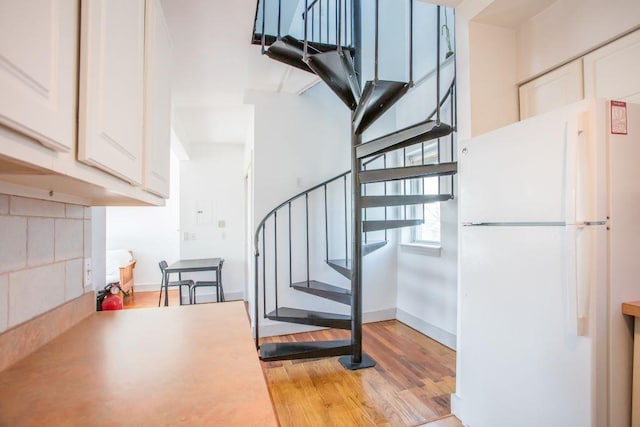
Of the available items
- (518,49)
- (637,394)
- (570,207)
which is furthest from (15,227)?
(518,49)

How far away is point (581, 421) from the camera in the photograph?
112 cm

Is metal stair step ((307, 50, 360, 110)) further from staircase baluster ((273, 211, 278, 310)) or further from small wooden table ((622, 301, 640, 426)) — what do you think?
small wooden table ((622, 301, 640, 426))

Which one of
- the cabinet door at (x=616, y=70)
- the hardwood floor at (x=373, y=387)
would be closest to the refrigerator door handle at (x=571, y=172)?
the cabinet door at (x=616, y=70)

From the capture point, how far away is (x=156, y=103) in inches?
42.4

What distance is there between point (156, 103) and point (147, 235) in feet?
16.9

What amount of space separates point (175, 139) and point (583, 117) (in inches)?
151

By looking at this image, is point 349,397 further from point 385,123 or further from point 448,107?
point 385,123

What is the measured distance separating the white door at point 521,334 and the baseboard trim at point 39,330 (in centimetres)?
179

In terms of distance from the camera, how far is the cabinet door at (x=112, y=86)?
56 centimetres

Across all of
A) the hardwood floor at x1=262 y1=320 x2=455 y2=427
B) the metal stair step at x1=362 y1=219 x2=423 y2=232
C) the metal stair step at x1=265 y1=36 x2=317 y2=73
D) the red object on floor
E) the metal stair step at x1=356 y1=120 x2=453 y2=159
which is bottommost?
the hardwood floor at x1=262 y1=320 x2=455 y2=427

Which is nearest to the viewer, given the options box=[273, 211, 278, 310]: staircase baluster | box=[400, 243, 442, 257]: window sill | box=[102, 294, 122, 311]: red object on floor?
box=[102, 294, 122, 311]: red object on floor

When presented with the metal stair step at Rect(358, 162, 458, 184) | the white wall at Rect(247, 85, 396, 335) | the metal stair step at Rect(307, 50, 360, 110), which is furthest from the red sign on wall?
the white wall at Rect(247, 85, 396, 335)

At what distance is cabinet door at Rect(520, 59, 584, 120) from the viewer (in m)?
1.55

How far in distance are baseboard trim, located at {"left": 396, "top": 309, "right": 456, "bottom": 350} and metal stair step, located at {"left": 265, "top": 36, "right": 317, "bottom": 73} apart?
106 inches
